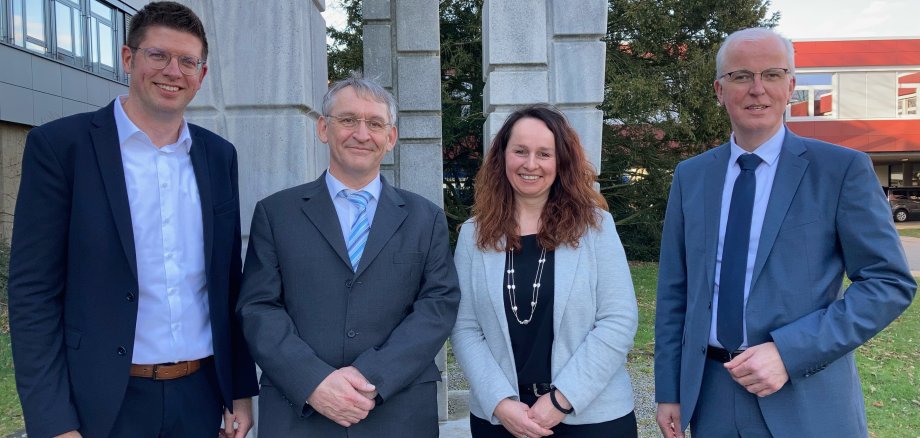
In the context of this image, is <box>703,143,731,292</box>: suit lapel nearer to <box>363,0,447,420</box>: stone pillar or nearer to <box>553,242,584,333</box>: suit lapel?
<box>553,242,584,333</box>: suit lapel

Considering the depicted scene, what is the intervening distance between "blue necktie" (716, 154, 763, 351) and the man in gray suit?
1.00 metres

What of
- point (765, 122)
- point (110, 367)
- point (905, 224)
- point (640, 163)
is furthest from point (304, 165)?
point (905, 224)

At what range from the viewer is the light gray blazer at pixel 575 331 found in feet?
8.64

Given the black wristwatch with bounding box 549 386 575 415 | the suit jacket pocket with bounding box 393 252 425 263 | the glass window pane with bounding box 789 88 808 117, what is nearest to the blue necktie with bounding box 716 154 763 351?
the black wristwatch with bounding box 549 386 575 415

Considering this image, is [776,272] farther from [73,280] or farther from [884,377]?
[884,377]

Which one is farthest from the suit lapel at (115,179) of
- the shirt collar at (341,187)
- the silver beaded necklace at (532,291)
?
the silver beaded necklace at (532,291)

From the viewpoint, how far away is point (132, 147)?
8.41 feet

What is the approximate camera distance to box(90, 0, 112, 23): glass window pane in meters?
19.2

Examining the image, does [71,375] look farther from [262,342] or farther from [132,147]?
[132,147]

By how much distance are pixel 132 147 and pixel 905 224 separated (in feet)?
125

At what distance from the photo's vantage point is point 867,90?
105 ft

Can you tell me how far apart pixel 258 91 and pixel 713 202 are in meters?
2.25

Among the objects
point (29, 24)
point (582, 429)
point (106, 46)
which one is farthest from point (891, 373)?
point (106, 46)

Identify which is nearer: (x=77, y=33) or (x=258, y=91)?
(x=258, y=91)
